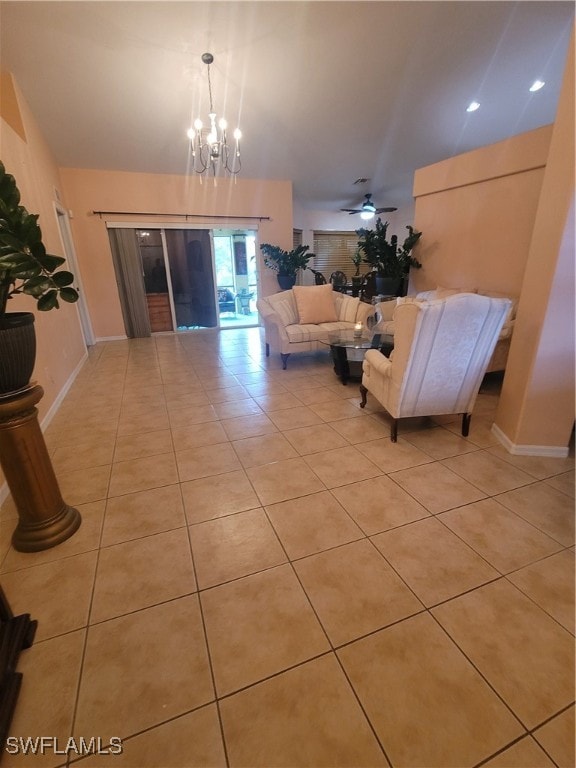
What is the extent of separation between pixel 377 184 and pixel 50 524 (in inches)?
310

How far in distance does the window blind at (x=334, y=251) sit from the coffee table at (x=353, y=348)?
21.5 feet

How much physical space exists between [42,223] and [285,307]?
2.79m

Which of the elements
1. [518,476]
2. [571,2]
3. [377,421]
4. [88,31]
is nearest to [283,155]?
[88,31]

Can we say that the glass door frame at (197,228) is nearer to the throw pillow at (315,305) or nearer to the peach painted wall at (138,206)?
the peach painted wall at (138,206)

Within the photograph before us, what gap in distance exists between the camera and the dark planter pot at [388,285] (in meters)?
5.75

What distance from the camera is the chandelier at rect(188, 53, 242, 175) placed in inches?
131

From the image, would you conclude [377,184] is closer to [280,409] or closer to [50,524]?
[280,409]

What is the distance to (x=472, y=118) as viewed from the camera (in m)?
4.48

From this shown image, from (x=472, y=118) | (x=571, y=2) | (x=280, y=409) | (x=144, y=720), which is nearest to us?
(x=144, y=720)

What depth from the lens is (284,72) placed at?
3289 millimetres

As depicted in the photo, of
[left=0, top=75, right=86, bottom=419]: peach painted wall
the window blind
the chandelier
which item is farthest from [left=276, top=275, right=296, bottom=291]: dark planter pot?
[left=0, top=75, right=86, bottom=419]: peach painted wall

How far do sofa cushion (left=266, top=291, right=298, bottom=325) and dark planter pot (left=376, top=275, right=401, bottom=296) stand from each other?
7.65 ft

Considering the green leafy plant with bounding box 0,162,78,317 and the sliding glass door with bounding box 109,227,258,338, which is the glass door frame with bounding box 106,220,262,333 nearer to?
the sliding glass door with bounding box 109,227,258,338

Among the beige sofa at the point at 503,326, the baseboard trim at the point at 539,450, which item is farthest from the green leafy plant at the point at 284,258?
the baseboard trim at the point at 539,450
